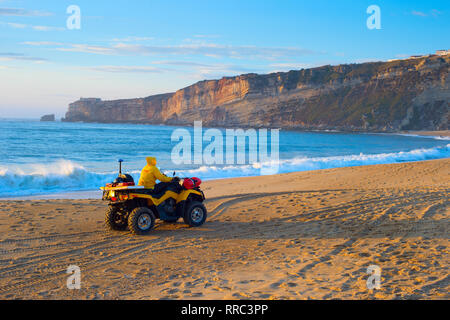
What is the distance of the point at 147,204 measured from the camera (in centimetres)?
830

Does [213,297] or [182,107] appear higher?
[182,107]

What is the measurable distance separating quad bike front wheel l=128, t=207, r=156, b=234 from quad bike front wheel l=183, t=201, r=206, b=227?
0.80 m

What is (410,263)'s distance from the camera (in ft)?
19.3

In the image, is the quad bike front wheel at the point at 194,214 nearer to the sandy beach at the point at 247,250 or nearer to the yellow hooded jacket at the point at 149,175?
the sandy beach at the point at 247,250

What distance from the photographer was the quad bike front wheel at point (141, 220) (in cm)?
786

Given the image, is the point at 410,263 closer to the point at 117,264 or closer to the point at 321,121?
the point at 117,264

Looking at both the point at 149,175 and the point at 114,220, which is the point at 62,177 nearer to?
the point at 114,220

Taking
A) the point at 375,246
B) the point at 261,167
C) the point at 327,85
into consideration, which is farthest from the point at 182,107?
the point at 375,246

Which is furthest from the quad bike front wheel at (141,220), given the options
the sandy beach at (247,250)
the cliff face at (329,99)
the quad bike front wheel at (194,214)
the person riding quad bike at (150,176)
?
the cliff face at (329,99)

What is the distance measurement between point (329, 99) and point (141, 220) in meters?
110

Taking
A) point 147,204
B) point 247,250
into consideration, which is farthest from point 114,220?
point 247,250

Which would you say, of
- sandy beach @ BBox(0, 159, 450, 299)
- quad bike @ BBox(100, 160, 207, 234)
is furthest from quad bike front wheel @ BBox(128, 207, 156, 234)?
sandy beach @ BBox(0, 159, 450, 299)

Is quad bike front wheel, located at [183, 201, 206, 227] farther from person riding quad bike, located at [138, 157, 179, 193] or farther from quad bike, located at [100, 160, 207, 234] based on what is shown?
person riding quad bike, located at [138, 157, 179, 193]
